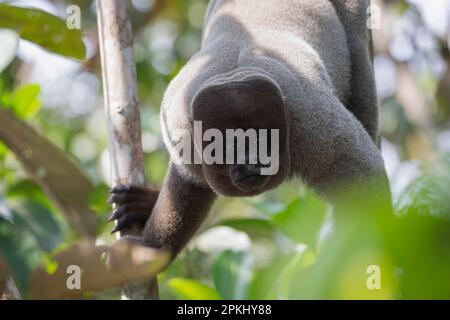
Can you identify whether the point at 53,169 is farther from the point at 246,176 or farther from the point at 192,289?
the point at 192,289

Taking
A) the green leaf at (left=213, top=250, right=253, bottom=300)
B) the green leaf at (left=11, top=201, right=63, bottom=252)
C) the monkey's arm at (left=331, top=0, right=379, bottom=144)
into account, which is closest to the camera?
the green leaf at (left=11, top=201, right=63, bottom=252)

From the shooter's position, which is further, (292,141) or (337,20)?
(337,20)

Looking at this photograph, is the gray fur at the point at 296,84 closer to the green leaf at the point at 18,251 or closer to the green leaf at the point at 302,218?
the green leaf at the point at 302,218

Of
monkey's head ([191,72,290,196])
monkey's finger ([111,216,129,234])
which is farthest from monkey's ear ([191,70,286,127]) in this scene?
monkey's finger ([111,216,129,234])

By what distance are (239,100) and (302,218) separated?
1530 millimetres

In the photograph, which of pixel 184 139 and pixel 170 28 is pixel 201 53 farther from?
pixel 170 28

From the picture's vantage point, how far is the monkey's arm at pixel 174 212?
462 centimetres

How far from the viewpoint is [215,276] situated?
16.3 feet

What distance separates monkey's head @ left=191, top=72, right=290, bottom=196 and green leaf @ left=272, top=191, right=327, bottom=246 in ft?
3.38

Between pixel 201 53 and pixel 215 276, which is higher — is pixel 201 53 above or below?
above

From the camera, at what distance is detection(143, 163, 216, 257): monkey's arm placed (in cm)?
462

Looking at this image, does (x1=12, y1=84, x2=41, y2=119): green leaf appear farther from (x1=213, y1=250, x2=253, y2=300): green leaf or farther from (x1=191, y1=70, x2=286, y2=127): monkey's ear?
(x1=191, y1=70, x2=286, y2=127): monkey's ear

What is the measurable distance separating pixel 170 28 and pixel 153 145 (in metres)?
4.22

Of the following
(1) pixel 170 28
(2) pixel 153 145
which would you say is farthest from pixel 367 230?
(1) pixel 170 28
